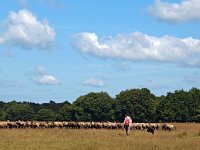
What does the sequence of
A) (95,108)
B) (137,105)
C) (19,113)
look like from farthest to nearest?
(19,113), (95,108), (137,105)

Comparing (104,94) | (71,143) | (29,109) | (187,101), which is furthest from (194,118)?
(71,143)

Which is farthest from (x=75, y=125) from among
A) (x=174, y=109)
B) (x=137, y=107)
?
(x=137, y=107)

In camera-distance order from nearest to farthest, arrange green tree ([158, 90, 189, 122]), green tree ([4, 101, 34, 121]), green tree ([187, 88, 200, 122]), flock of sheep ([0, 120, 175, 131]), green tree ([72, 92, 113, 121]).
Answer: flock of sheep ([0, 120, 175, 131]) < green tree ([187, 88, 200, 122]) < green tree ([158, 90, 189, 122]) < green tree ([72, 92, 113, 121]) < green tree ([4, 101, 34, 121])

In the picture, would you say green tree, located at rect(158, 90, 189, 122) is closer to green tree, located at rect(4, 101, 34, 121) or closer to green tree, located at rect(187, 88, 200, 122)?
green tree, located at rect(187, 88, 200, 122)

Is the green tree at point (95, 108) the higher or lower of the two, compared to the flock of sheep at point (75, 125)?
higher

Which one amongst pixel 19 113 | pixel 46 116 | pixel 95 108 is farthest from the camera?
pixel 19 113

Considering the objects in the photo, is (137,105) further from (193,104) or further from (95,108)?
(193,104)

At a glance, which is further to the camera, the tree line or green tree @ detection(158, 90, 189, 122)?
the tree line

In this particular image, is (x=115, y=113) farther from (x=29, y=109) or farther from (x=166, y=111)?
(x=29, y=109)

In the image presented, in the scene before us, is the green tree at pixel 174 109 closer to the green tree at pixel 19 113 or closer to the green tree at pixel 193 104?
the green tree at pixel 193 104

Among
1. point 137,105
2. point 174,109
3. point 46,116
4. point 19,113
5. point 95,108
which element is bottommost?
point 46,116

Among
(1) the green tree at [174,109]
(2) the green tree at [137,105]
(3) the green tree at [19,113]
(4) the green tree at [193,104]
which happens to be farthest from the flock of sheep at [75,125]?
(3) the green tree at [19,113]

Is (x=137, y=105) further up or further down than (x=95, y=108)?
further up

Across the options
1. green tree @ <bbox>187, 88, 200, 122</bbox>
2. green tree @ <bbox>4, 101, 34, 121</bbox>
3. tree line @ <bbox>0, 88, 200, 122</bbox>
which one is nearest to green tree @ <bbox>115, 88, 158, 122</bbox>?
tree line @ <bbox>0, 88, 200, 122</bbox>
